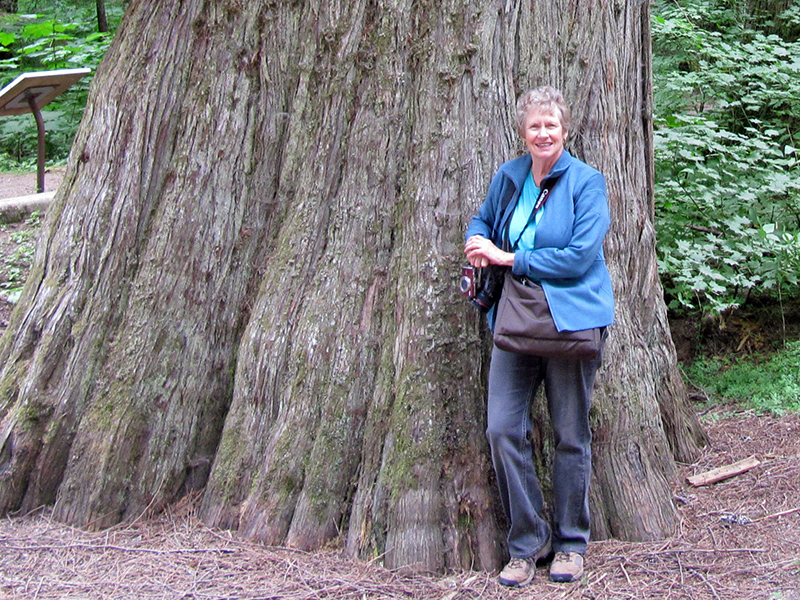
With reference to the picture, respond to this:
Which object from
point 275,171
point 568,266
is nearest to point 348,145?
point 275,171

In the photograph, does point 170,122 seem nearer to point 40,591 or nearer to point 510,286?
point 510,286

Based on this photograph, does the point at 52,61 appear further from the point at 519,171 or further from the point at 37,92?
the point at 519,171

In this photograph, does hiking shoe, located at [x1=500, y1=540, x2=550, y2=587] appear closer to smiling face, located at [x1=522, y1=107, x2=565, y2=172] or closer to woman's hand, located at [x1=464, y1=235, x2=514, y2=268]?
woman's hand, located at [x1=464, y1=235, x2=514, y2=268]

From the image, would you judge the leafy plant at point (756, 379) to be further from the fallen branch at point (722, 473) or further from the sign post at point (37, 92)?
the sign post at point (37, 92)

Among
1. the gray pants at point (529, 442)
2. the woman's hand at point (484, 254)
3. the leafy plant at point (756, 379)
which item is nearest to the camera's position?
the woman's hand at point (484, 254)

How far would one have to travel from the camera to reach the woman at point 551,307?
3.10 meters

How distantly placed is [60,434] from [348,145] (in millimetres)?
2120

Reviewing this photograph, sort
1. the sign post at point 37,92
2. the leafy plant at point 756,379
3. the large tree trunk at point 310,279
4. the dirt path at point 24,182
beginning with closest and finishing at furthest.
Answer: the large tree trunk at point 310,279 < the leafy plant at point 756,379 < the sign post at point 37,92 < the dirt path at point 24,182

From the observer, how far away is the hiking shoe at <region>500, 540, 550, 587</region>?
3.32 m

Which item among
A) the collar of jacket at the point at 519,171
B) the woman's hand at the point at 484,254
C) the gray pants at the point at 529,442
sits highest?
the collar of jacket at the point at 519,171

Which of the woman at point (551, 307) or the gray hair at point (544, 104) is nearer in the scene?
the woman at point (551, 307)

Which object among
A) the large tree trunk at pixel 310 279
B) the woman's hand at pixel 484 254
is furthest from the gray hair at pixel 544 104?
the woman's hand at pixel 484 254

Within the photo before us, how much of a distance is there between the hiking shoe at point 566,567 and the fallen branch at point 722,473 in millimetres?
1275

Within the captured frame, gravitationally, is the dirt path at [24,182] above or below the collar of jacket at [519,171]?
below
